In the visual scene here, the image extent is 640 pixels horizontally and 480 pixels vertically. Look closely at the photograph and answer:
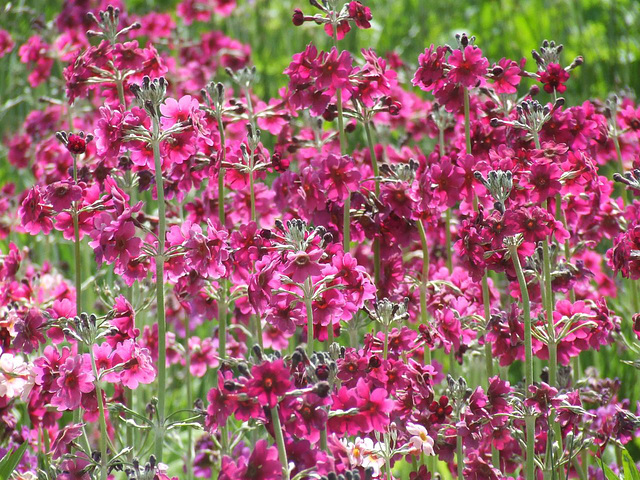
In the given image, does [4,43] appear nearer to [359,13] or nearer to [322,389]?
[359,13]

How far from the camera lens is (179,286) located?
8.94 ft

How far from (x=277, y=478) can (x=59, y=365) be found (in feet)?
2.72

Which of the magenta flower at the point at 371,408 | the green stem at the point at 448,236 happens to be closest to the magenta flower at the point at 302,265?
the magenta flower at the point at 371,408

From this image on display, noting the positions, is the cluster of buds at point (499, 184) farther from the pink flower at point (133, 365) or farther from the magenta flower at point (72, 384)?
the magenta flower at point (72, 384)

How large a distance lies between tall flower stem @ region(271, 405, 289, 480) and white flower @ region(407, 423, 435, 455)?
0.38 m

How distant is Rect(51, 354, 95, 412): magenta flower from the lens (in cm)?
214

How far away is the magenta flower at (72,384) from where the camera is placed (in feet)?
7.03

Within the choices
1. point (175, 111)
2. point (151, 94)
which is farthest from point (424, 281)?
point (151, 94)

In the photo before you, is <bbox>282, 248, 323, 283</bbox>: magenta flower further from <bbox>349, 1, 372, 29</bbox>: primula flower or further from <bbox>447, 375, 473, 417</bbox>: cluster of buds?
<bbox>349, 1, 372, 29</bbox>: primula flower

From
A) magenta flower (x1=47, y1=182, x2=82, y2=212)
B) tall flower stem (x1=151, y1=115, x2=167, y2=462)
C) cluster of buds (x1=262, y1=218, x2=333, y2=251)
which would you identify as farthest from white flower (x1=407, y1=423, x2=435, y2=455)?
magenta flower (x1=47, y1=182, x2=82, y2=212)

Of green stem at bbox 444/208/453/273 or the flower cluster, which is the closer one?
the flower cluster

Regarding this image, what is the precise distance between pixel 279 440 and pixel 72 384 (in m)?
0.65

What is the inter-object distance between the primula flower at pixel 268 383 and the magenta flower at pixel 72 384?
568mm

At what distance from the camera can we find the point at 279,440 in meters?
1.84
